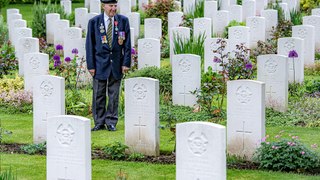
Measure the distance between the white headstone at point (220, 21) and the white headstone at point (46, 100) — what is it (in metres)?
9.98

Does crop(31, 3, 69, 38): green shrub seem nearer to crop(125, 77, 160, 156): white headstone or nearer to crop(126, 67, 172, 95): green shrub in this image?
crop(126, 67, 172, 95): green shrub

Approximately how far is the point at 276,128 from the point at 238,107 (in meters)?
2.03

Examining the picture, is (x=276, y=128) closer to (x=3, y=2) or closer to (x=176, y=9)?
(x=176, y=9)

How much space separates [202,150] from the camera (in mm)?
8016

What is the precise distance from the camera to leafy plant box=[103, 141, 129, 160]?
34.8 ft

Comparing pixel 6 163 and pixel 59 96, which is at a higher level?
pixel 59 96

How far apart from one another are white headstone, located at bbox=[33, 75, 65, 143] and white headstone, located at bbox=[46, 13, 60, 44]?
10450 mm

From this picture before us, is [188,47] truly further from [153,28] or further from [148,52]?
[153,28]

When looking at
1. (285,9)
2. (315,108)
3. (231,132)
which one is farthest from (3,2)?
(231,132)

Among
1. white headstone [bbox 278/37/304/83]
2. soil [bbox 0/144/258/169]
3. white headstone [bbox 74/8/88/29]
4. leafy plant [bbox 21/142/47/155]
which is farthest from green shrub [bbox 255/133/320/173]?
white headstone [bbox 74/8/88/29]

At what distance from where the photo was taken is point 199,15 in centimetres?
2198

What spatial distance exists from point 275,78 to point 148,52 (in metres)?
3.70

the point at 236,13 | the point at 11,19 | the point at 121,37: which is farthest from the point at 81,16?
the point at 121,37

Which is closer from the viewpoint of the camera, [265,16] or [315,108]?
[315,108]
